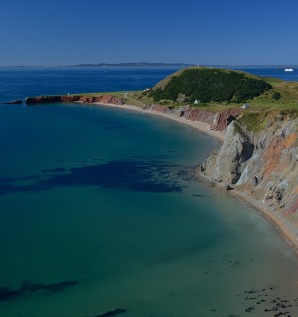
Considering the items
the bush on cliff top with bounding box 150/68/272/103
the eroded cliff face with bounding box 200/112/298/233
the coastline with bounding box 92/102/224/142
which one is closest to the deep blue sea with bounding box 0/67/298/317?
the eroded cliff face with bounding box 200/112/298/233

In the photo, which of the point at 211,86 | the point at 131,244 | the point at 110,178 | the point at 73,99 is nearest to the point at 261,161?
the point at 110,178

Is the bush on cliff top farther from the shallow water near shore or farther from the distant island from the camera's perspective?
the shallow water near shore

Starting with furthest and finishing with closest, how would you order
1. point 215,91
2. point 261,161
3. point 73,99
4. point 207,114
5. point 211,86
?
point 73,99 < point 211,86 < point 215,91 < point 207,114 < point 261,161

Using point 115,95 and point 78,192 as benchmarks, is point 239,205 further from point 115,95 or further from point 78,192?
point 115,95

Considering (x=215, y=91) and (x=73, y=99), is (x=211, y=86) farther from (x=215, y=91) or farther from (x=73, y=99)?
(x=73, y=99)

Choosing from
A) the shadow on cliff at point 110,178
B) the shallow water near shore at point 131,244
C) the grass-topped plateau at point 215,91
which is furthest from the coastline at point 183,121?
the shadow on cliff at point 110,178

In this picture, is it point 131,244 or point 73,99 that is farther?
point 73,99

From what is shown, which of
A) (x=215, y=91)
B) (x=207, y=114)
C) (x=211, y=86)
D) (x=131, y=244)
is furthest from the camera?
(x=211, y=86)

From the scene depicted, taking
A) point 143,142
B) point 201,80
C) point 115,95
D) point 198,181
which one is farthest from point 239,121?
point 115,95

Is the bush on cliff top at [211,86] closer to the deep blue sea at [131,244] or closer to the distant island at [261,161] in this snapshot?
the distant island at [261,161]
